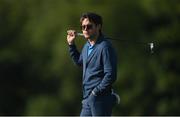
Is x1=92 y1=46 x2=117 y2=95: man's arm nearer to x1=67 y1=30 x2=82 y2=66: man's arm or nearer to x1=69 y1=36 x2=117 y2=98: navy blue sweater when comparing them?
x1=69 y1=36 x2=117 y2=98: navy blue sweater

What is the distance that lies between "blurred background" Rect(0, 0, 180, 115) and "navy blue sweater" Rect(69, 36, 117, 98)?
295 inches

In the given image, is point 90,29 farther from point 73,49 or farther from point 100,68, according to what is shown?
point 73,49

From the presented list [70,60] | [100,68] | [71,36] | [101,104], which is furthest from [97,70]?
[70,60]

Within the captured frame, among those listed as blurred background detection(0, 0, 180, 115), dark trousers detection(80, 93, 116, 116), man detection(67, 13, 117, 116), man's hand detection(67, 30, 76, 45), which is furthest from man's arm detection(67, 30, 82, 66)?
blurred background detection(0, 0, 180, 115)

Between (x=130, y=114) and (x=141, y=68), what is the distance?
2.67 ft

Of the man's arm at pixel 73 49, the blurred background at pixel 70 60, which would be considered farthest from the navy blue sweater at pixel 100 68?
the blurred background at pixel 70 60

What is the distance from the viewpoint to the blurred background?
1338cm

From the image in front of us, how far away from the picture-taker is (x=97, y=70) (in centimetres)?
567

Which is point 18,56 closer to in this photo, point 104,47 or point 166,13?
point 166,13

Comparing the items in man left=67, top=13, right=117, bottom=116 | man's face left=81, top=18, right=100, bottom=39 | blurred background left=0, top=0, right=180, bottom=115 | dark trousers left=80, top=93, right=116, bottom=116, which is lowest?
blurred background left=0, top=0, right=180, bottom=115

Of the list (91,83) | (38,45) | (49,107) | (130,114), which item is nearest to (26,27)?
(38,45)

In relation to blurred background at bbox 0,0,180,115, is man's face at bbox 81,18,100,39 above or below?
above

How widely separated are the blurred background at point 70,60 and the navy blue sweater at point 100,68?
295 inches

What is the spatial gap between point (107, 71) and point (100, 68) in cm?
10
